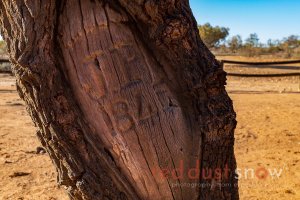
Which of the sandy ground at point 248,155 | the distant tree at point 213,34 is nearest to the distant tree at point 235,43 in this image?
the distant tree at point 213,34

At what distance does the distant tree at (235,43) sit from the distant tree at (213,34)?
1179 millimetres

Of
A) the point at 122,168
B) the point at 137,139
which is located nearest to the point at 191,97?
the point at 137,139

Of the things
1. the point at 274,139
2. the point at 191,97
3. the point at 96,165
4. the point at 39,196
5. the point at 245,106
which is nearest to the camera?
the point at 96,165

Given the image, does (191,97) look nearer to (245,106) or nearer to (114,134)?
(114,134)

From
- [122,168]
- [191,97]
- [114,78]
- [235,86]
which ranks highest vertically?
[114,78]

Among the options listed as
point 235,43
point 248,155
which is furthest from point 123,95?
point 235,43

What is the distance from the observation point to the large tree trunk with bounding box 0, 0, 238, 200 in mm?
1527

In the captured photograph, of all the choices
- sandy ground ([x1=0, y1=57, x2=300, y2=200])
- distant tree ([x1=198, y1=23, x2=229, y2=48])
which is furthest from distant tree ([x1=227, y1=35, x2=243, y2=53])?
sandy ground ([x1=0, y1=57, x2=300, y2=200])

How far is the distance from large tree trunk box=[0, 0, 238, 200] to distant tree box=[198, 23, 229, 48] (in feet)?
109

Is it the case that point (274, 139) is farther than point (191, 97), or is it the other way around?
point (274, 139)

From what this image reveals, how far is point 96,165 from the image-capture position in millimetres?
1567

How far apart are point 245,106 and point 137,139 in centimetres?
677

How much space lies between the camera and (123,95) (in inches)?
63.3

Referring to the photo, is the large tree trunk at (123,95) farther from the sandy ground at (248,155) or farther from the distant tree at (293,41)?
the distant tree at (293,41)
